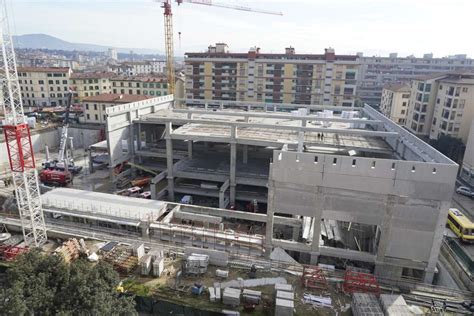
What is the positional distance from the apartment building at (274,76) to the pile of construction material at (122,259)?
64.7 m

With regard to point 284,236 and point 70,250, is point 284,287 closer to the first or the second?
point 284,236

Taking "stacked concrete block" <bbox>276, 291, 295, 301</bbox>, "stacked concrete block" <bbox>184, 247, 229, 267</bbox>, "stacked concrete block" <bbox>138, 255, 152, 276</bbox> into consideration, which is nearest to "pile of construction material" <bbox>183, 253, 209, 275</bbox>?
"stacked concrete block" <bbox>184, 247, 229, 267</bbox>

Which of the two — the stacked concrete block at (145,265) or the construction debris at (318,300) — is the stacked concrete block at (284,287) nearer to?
the construction debris at (318,300)

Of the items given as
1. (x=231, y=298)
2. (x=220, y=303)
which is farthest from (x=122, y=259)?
(x=231, y=298)

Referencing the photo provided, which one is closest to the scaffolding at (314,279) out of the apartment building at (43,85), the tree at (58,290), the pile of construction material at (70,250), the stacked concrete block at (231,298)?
the stacked concrete block at (231,298)

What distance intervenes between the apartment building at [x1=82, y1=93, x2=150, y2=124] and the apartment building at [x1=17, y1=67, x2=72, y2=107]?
32489mm

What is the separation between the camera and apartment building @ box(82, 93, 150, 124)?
67438mm

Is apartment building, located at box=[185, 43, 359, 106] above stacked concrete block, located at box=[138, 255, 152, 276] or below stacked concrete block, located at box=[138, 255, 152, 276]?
above

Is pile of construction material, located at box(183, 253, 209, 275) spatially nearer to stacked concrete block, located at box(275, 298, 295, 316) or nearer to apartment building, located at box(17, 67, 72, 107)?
stacked concrete block, located at box(275, 298, 295, 316)

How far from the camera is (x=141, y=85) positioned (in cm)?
8869

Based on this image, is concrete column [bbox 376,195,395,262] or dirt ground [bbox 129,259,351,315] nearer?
dirt ground [bbox 129,259,351,315]

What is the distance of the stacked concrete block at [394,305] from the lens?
1939 centimetres

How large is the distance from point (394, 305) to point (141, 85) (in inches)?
3302

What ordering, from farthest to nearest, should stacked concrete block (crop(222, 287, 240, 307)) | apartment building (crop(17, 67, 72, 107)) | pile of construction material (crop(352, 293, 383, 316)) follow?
apartment building (crop(17, 67, 72, 107)) < stacked concrete block (crop(222, 287, 240, 307)) < pile of construction material (crop(352, 293, 383, 316))
